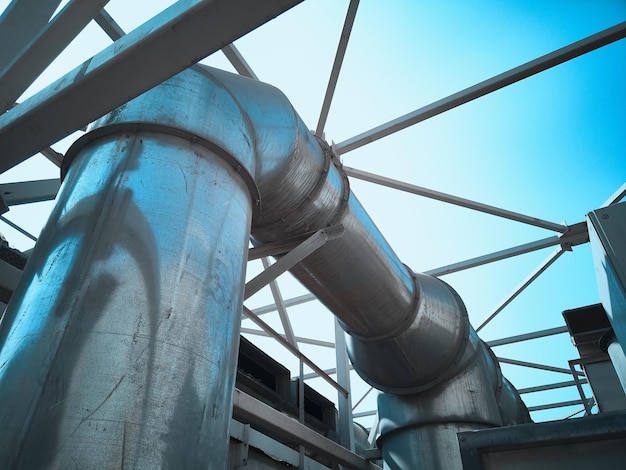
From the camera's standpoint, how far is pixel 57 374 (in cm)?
127

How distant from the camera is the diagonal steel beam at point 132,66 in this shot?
52.6 inches

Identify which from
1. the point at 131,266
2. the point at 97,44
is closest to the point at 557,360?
the point at 97,44

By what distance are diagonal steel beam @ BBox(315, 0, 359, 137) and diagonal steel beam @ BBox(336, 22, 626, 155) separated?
641mm

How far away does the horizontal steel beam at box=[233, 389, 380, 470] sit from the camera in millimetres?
2752

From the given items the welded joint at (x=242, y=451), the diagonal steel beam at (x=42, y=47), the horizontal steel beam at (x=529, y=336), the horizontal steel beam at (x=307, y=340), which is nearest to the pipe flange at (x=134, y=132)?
the diagonal steel beam at (x=42, y=47)

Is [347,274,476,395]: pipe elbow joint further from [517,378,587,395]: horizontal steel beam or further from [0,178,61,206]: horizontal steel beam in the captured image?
[517,378,587,395]: horizontal steel beam

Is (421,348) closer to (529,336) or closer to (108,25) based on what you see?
(108,25)

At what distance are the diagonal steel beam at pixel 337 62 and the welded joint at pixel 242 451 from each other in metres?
3.05

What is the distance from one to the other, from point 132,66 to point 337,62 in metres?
3.22

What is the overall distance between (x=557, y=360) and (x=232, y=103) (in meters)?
9.86

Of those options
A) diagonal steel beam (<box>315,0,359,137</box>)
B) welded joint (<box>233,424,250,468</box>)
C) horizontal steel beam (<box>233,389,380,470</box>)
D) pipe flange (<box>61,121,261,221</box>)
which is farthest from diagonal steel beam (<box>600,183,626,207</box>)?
pipe flange (<box>61,121,261,221</box>)

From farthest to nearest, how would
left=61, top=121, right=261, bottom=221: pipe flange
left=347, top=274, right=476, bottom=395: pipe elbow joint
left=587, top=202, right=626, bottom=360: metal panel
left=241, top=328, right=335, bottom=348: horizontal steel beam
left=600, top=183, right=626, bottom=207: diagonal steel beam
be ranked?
left=241, top=328, right=335, bottom=348: horizontal steel beam < left=600, top=183, right=626, bottom=207: diagonal steel beam < left=347, top=274, right=476, bottom=395: pipe elbow joint < left=587, top=202, right=626, bottom=360: metal panel < left=61, top=121, right=261, bottom=221: pipe flange

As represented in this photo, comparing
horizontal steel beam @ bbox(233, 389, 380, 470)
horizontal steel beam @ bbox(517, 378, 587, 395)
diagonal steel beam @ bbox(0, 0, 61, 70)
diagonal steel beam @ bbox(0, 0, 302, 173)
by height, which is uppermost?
horizontal steel beam @ bbox(517, 378, 587, 395)

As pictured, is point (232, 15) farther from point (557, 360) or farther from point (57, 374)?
point (557, 360)
